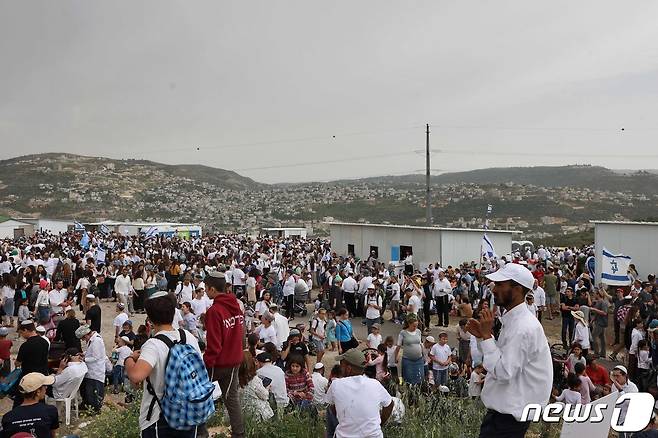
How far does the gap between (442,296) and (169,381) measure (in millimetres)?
14721

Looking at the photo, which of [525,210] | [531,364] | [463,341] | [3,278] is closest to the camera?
[531,364]

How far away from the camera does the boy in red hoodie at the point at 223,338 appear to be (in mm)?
5137

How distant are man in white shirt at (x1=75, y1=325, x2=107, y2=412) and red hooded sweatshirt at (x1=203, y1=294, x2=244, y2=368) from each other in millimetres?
5350

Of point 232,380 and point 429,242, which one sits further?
point 429,242

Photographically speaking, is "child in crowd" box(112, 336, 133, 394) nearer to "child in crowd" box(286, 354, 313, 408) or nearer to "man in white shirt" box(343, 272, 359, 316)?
"child in crowd" box(286, 354, 313, 408)

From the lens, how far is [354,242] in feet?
99.7

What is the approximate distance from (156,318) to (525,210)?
96.3 meters

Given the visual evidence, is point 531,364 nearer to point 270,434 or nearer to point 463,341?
point 270,434

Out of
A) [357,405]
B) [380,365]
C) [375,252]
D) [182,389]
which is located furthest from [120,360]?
[375,252]

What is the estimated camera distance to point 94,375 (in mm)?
9664

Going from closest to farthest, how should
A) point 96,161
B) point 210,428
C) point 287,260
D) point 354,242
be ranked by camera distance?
point 210,428 < point 287,260 < point 354,242 < point 96,161

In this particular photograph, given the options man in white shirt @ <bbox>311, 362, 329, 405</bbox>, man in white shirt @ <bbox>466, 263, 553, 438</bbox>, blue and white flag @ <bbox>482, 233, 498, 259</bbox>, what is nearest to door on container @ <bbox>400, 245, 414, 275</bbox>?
blue and white flag @ <bbox>482, 233, 498, 259</bbox>

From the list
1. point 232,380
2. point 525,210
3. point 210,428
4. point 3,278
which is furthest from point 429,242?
point 525,210

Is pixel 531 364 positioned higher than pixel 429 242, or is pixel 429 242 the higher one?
pixel 531 364
